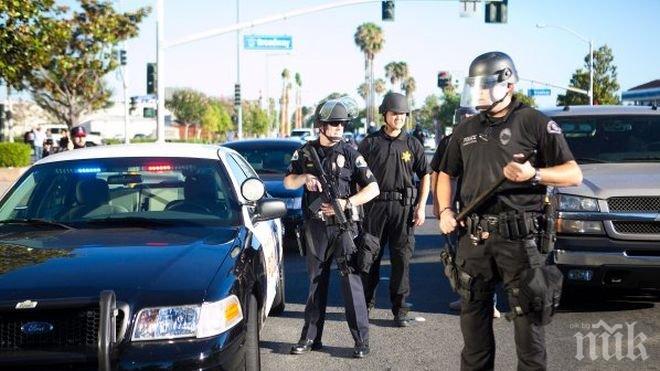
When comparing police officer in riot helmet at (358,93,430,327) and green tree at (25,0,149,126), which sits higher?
green tree at (25,0,149,126)

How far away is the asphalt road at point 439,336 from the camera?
217 inches

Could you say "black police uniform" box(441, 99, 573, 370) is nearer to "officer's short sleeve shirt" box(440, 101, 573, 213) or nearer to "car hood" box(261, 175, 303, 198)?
"officer's short sleeve shirt" box(440, 101, 573, 213)

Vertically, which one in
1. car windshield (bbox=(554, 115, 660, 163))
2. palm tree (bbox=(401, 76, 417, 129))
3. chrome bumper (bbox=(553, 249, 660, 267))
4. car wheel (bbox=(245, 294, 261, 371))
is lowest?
car wheel (bbox=(245, 294, 261, 371))

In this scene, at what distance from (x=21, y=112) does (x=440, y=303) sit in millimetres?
81395

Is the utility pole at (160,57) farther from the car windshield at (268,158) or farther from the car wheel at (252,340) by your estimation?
the car wheel at (252,340)

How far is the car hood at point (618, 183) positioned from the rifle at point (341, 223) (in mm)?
1867

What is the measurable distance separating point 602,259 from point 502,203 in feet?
7.93

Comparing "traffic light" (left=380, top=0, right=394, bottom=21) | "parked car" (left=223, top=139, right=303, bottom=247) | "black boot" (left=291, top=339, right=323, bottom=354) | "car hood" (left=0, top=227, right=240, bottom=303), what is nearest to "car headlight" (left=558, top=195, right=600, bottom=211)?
"black boot" (left=291, top=339, right=323, bottom=354)

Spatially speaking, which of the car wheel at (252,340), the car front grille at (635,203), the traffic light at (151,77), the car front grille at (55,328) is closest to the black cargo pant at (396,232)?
the car front grille at (635,203)

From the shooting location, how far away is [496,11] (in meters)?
22.0

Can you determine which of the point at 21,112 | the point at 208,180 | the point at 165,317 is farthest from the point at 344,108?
the point at 21,112

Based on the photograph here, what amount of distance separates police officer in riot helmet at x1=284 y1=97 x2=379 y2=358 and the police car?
36 centimetres

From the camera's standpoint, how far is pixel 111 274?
3.88 m

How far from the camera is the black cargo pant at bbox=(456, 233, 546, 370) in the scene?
155 inches
